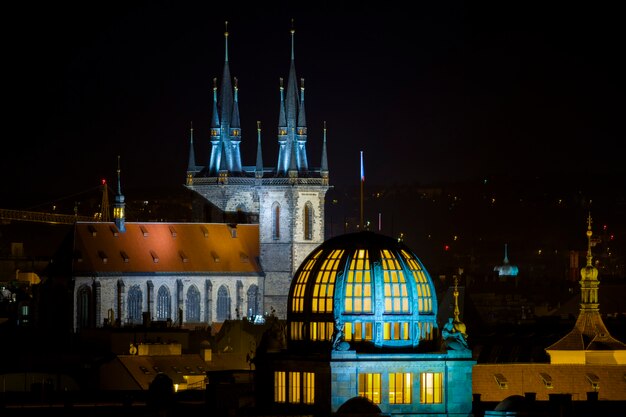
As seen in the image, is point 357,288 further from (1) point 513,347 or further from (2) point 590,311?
(1) point 513,347

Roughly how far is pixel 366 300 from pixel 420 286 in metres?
2.00

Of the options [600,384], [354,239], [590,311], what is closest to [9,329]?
[590,311]

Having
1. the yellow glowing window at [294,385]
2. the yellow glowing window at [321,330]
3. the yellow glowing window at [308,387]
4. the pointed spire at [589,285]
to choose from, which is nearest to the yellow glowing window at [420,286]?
the yellow glowing window at [321,330]

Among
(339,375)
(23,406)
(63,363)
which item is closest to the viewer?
(339,375)

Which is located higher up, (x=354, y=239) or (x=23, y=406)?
(x=354, y=239)

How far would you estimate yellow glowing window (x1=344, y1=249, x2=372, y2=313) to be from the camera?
291 ft

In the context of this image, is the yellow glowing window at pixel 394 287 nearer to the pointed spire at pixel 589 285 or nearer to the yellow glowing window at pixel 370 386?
the yellow glowing window at pixel 370 386

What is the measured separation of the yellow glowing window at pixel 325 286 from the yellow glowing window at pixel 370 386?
2.76 m

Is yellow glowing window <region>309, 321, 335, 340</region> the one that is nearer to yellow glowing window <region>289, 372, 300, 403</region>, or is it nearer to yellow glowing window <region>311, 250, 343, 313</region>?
yellow glowing window <region>311, 250, 343, 313</region>

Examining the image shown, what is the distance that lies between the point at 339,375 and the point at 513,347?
57.1 metres

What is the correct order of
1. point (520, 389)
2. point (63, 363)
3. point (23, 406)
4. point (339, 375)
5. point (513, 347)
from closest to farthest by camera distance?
point (339, 375) → point (23, 406) → point (520, 389) → point (513, 347) → point (63, 363)

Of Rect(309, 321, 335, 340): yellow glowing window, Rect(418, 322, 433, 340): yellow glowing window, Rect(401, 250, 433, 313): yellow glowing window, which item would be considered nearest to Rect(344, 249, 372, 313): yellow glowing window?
Rect(309, 321, 335, 340): yellow glowing window

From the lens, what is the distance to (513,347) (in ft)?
470

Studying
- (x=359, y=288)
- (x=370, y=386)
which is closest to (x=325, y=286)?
(x=359, y=288)
